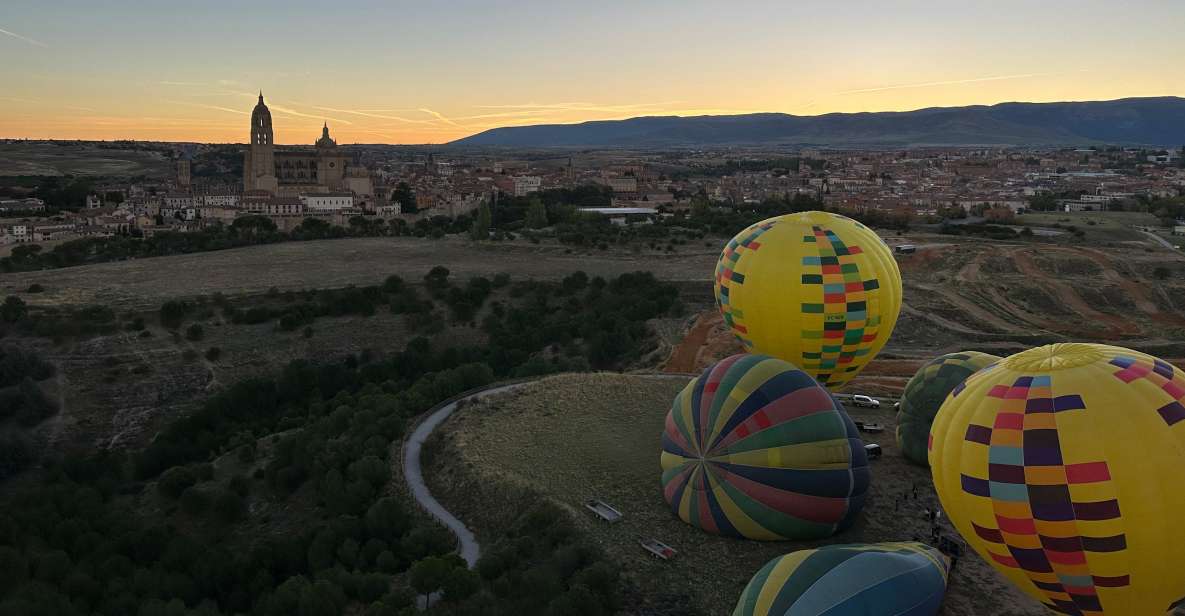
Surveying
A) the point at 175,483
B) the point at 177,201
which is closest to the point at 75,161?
the point at 177,201

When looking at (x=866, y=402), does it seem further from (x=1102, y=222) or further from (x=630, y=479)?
(x=1102, y=222)

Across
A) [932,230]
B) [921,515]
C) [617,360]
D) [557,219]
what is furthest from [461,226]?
[921,515]

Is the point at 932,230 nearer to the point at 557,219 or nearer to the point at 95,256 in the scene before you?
the point at 557,219

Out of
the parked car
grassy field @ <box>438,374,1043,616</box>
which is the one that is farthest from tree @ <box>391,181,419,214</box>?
the parked car

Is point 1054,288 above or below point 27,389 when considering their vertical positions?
above

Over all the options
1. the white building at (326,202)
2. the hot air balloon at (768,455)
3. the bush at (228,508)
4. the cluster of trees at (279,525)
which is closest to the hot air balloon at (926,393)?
the hot air balloon at (768,455)

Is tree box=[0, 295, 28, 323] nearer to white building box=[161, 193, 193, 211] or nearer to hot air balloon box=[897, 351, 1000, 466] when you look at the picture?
hot air balloon box=[897, 351, 1000, 466]
